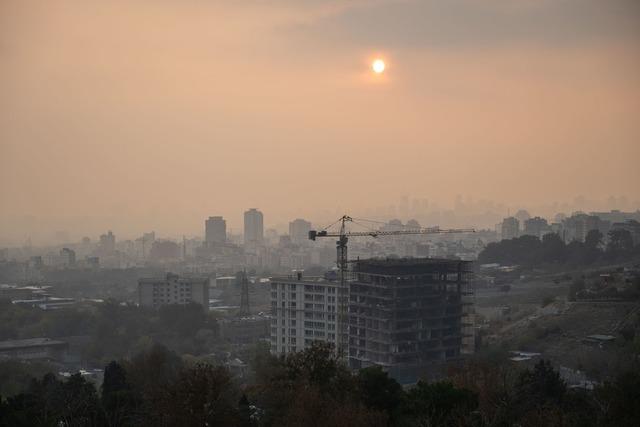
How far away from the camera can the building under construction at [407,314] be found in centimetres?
1354

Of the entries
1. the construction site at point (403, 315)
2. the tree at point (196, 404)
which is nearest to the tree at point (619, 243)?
the construction site at point (403, 315)

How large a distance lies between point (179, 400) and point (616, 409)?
3.17 metres

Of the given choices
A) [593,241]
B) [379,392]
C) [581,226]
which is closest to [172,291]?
[593,241]

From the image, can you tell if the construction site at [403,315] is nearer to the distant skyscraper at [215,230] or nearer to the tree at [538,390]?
the tree at [538,390]

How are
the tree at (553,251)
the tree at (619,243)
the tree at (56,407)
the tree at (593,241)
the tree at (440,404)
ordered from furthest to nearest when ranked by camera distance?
the tree at (553,251) → the tree at (593,241) → the tree at (619,243) → the tree at (56,407) → the tree at (440,404)

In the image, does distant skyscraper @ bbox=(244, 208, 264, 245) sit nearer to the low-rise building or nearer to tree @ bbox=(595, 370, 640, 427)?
Result: the low-rise building

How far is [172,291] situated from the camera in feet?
76.8

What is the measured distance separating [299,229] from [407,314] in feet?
110

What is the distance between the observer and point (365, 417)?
23.8ft

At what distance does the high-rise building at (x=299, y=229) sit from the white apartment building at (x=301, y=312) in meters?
30.2

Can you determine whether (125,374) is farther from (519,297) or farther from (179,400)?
(519,297)

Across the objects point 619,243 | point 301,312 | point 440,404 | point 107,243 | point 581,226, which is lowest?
point 440,404

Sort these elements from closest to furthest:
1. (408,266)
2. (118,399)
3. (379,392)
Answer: (379,392) → (118,399) → (408,266)

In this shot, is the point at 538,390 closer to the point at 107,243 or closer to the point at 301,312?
the point at 301,312
